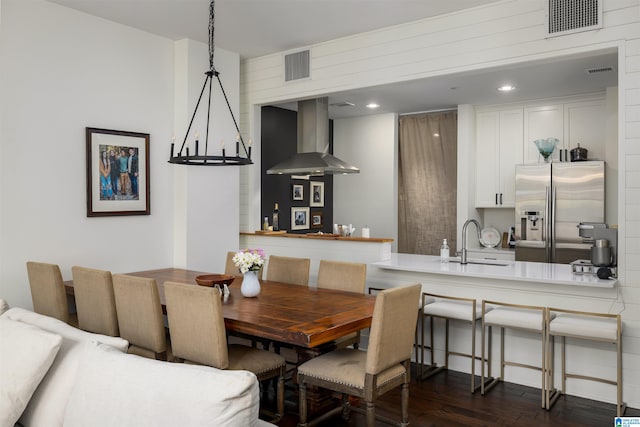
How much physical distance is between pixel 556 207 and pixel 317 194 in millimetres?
3209

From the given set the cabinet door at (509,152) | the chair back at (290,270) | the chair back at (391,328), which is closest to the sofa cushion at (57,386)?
the chair back at (391,328)

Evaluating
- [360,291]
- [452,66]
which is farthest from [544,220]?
[360,291]

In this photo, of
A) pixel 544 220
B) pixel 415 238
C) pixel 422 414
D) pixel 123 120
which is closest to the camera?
pixel 422 414

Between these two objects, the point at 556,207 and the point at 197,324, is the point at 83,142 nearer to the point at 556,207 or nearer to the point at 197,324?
the point at 197,324

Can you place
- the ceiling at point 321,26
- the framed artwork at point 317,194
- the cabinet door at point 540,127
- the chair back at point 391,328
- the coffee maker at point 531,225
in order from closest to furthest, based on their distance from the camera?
the chair back at point 391,328, the ceiling at point 321,26, the coffee maker at point 531,225, the cabinet door at point 540,127, the framed artwork at point 317,194

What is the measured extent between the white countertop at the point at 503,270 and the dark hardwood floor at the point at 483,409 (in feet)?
2.71

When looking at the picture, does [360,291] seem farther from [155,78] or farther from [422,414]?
[155,78]

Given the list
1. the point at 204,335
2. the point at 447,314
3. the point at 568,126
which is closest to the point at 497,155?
the point at 568,126

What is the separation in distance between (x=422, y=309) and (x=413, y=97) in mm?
3108

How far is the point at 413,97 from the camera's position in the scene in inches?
246

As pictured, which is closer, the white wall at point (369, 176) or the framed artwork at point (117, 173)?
the framed artwork at point (117, 173)

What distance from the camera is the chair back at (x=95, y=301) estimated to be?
337 cm

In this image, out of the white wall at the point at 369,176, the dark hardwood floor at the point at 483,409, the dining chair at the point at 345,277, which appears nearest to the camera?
the dark hardwood floor at the point at 483,409

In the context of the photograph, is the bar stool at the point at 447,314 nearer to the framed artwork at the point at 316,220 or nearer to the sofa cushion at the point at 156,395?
the sofa cushion at the point at 156,395
